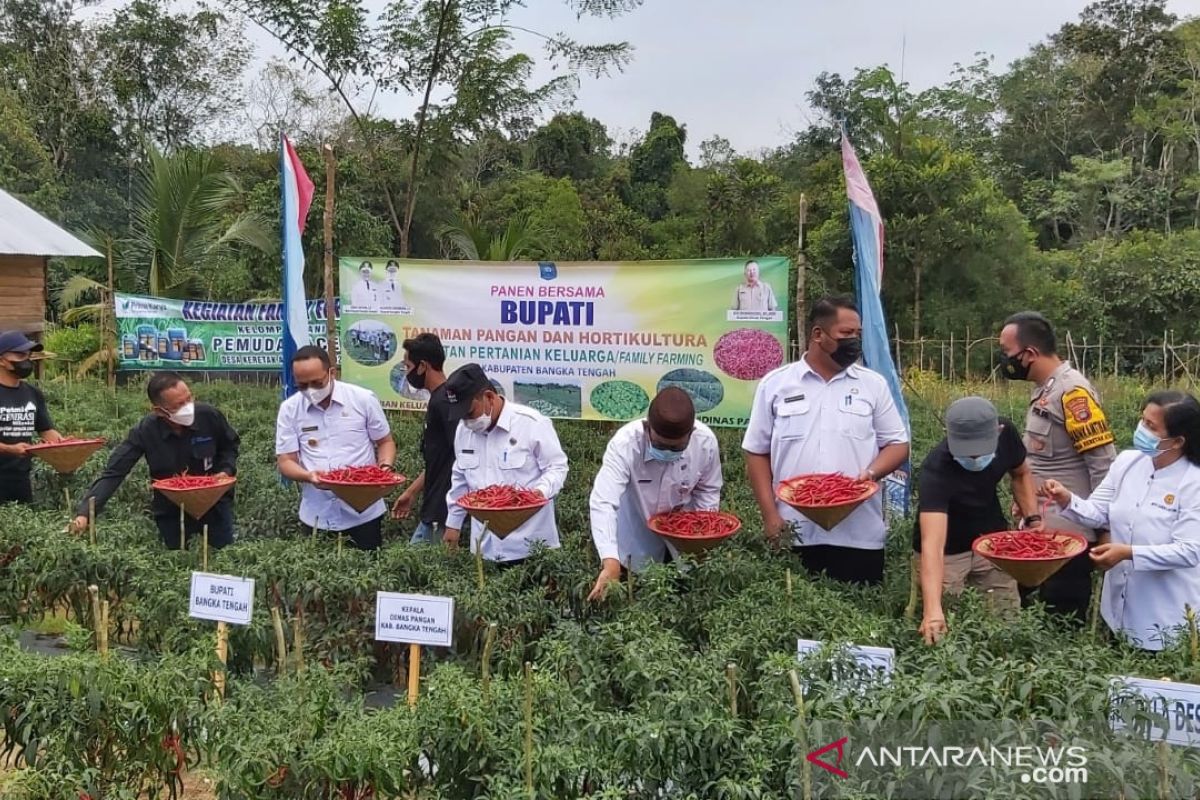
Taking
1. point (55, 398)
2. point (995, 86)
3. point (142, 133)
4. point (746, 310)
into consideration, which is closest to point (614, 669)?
point (746, 310)

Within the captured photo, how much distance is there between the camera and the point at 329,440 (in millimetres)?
4660

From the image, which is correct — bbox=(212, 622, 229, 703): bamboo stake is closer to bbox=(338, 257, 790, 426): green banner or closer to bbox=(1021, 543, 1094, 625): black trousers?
bbox=(1021, 543, 1094, 625): black trousers

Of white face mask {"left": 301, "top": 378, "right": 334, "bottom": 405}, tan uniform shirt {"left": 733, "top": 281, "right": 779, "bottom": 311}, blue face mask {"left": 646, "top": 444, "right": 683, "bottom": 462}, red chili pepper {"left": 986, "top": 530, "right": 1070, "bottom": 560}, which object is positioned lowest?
red chili pepper {"left": 986, "top": 530, "right": 1070, "bottom": 560}

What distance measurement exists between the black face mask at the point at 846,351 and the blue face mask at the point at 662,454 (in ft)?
2.59

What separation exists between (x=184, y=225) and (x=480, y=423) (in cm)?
1288

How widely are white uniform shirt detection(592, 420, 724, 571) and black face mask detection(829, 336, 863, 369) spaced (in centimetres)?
59

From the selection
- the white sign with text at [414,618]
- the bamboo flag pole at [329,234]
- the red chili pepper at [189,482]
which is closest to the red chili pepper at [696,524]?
the white sign with text at [414,618]

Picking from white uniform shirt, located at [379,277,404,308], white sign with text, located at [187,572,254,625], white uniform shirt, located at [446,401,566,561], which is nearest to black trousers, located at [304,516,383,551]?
white uniform shirt, located at [446,401,566,561]

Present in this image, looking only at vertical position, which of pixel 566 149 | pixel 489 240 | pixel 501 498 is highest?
pixel 566 149

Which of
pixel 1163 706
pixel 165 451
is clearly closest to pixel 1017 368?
pixel 1163 706

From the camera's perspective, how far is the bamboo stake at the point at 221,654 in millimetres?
3014

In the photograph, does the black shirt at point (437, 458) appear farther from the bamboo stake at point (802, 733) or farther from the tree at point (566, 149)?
the tree at point (566, 149)

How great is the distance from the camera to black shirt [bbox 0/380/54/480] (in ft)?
17.1

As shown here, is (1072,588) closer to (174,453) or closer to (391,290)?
(174,453)
